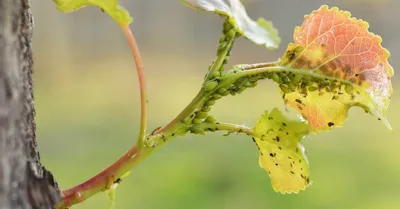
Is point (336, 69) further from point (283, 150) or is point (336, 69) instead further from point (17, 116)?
point (17, 116)

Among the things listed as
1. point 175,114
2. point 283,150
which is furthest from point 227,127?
point 175,114

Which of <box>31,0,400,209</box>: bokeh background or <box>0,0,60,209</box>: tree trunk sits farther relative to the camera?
<box>31,0,400,209</box>: bokeh background

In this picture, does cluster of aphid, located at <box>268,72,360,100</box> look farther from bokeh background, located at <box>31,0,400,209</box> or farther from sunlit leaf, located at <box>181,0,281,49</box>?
bokeh background, located at <box>31,0,400,209</box>

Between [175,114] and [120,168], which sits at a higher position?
[175,114]

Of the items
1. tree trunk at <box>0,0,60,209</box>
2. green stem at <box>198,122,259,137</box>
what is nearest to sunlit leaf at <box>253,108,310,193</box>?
green stem at <box>198,122,259,137</box>

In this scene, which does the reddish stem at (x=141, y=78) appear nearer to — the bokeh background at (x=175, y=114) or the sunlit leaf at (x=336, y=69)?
the sunlit leaf at (x=336, y=69)

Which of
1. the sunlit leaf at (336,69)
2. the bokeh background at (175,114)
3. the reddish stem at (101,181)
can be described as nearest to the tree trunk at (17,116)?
the reddish stem at (101,181)
